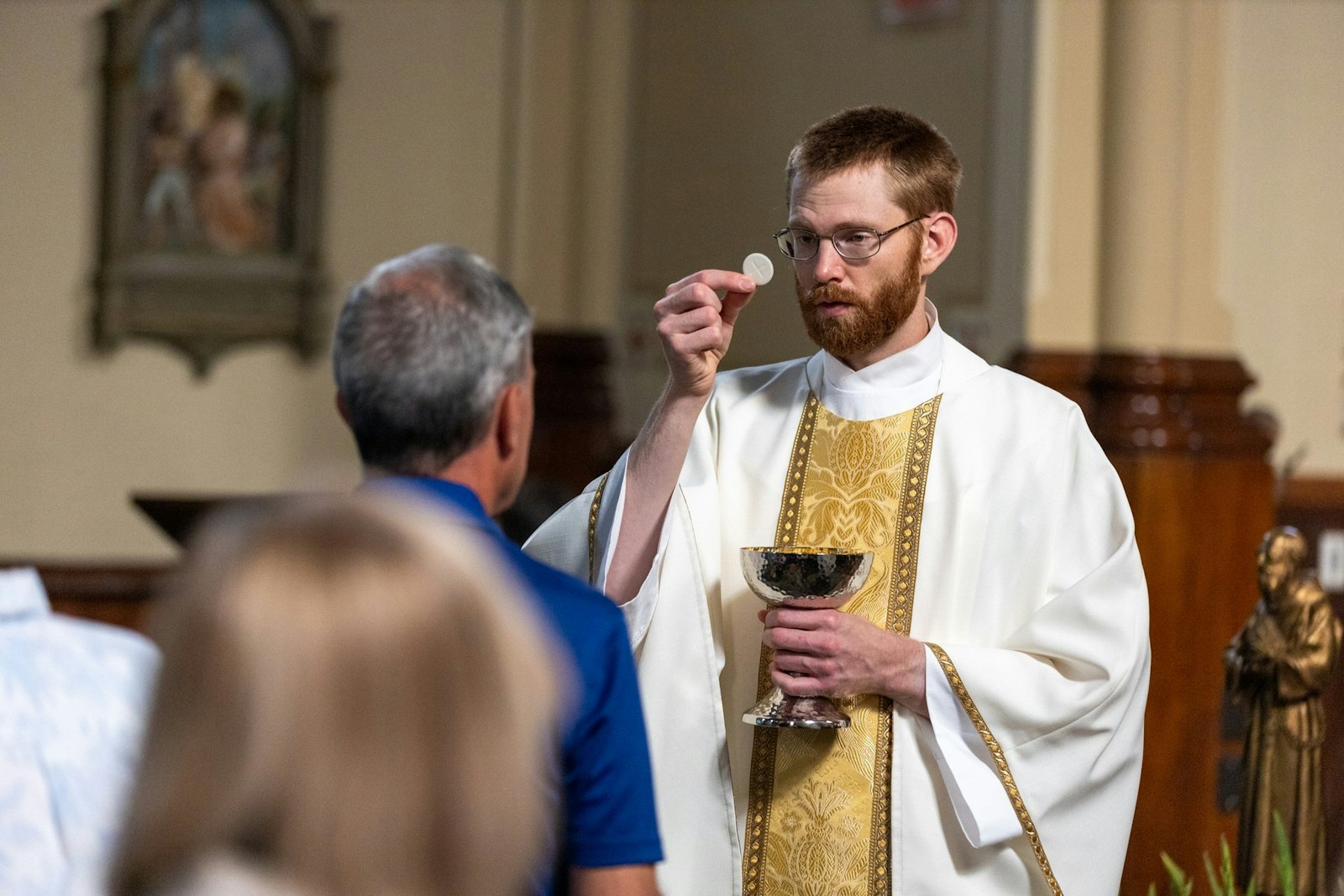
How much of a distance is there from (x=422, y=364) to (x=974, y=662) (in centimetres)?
110

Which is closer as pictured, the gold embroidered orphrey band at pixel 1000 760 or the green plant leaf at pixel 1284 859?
the gold embroidered orphrey band at pixel 1000 760

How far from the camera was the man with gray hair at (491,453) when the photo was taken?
1.56 m

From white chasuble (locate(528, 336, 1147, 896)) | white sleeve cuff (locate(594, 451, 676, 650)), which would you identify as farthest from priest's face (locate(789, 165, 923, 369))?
white sleeve cuff (locate(594, 451, 676, 650))

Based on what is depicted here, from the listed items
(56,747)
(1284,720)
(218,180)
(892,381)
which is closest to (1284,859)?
(1284,720)

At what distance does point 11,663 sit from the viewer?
2.72m

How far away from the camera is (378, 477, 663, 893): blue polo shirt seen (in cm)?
156

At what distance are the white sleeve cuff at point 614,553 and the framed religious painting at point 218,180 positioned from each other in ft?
14.7

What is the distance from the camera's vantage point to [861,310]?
256 cm

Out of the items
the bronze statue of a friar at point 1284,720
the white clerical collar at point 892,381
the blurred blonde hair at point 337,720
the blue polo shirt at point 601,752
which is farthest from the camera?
the bronze statue of a friar at point 1284,720

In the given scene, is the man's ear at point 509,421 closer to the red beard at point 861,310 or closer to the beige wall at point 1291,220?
the red beard at point 861,310

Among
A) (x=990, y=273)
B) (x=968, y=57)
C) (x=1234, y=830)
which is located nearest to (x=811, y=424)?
(x=1234, y=830)

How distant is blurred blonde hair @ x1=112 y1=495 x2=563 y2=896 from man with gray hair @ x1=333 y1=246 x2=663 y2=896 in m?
0.53

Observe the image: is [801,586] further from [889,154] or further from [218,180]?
[218,180]

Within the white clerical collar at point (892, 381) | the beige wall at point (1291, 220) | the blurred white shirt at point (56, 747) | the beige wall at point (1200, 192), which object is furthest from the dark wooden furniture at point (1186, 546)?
the blurred white shirt at point (56, 747)
